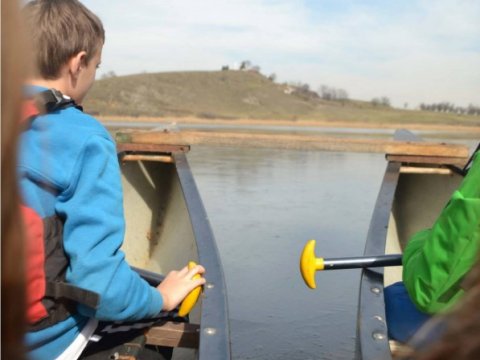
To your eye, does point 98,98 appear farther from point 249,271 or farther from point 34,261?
point 34,261

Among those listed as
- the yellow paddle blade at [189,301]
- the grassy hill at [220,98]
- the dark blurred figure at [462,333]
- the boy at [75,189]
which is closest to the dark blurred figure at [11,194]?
the dark blurred figure at [462,333]

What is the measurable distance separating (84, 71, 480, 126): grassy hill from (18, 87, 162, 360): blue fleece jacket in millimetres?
34522

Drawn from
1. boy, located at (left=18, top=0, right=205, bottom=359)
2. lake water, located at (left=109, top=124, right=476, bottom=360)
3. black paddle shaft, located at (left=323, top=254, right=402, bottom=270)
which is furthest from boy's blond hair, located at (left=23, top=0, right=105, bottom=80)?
lake water, located at (left=109, top=124, right=476, bottom=360)

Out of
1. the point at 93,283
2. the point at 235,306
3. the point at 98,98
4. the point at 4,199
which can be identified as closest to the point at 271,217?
the point at 235,306

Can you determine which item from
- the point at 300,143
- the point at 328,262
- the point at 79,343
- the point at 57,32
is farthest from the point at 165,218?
the point at 57,32

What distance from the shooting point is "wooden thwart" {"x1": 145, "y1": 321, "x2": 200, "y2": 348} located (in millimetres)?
1748

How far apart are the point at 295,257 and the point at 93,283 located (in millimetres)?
2985

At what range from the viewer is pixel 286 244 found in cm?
452

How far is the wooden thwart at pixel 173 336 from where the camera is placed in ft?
5.74

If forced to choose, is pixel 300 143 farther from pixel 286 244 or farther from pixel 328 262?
pixel 328 262

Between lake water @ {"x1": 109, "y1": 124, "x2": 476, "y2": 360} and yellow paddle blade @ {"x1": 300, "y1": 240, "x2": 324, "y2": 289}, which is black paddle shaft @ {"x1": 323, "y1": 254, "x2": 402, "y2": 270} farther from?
lake water @ {"x1": 109, "y1": 124, "x2": 476, "y2": 360}

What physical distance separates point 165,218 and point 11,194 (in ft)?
13.6

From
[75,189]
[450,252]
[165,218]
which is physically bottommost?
[165,218]

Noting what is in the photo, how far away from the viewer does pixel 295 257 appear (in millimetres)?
4223
